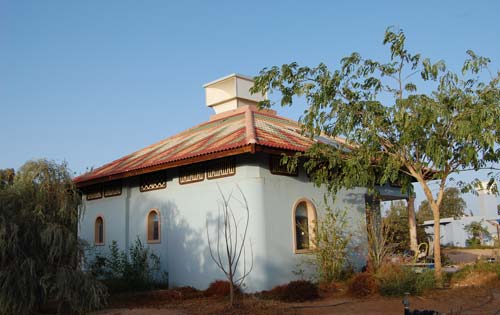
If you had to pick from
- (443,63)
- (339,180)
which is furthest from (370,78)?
(339,180)

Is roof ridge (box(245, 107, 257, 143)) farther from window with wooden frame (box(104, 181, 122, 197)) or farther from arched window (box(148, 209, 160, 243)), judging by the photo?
window with wooden frame (box(104, 181, 122, 197))

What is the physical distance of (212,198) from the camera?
1375 centimetres

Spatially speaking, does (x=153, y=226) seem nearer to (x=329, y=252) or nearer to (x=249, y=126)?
(x=249, y=126)

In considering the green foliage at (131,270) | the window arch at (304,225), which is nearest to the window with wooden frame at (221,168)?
the window arch at (304,225)

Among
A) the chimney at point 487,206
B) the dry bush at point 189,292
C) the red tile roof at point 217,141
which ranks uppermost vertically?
the red tile roof at point 217,141

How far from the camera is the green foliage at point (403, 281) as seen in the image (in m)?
11.7

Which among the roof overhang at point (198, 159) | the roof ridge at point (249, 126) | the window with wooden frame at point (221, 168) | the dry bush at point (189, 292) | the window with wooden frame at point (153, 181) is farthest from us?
the window with wooden frame at point (153, 181)

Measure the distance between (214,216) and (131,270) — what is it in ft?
9.30

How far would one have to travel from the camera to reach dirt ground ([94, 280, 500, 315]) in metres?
10.0

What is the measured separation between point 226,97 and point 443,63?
8.79m

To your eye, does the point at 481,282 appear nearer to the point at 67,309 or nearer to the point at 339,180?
the point at 339,180

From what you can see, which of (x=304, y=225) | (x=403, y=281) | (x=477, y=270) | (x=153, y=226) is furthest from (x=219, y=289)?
(x=477, y=270)

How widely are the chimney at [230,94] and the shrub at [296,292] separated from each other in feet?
26.9

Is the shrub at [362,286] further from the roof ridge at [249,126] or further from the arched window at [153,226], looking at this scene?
the arched window at [153,226]
